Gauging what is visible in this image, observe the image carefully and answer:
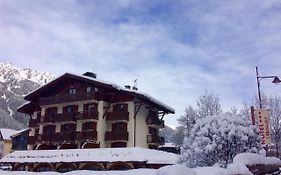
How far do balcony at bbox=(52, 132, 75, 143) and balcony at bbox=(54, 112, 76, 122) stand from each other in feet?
4.90

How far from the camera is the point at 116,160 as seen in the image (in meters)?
27.0

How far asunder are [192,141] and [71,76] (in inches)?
905

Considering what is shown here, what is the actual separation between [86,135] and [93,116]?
6.97ft

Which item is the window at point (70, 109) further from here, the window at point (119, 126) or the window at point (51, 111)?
the window at point (119, 126)

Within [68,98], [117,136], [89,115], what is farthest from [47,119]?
[117,136]

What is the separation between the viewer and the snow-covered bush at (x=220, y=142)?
48.9 feet

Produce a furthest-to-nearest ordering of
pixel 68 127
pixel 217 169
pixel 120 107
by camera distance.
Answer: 1. pixel 68 127
2. pixel 120 107
3. pixel 217 169

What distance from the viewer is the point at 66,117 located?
117 ft

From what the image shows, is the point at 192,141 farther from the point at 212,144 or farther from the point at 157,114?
the point at 157,114

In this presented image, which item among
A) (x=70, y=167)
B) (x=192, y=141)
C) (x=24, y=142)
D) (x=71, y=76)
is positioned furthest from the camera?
(x=24, y=142)

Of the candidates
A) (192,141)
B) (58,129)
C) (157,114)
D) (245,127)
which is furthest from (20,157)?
→ (245,127)

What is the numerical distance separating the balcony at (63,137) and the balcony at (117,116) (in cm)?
448

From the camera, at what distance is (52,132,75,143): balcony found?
1371 inches

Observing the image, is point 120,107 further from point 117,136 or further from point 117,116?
point 117,136
